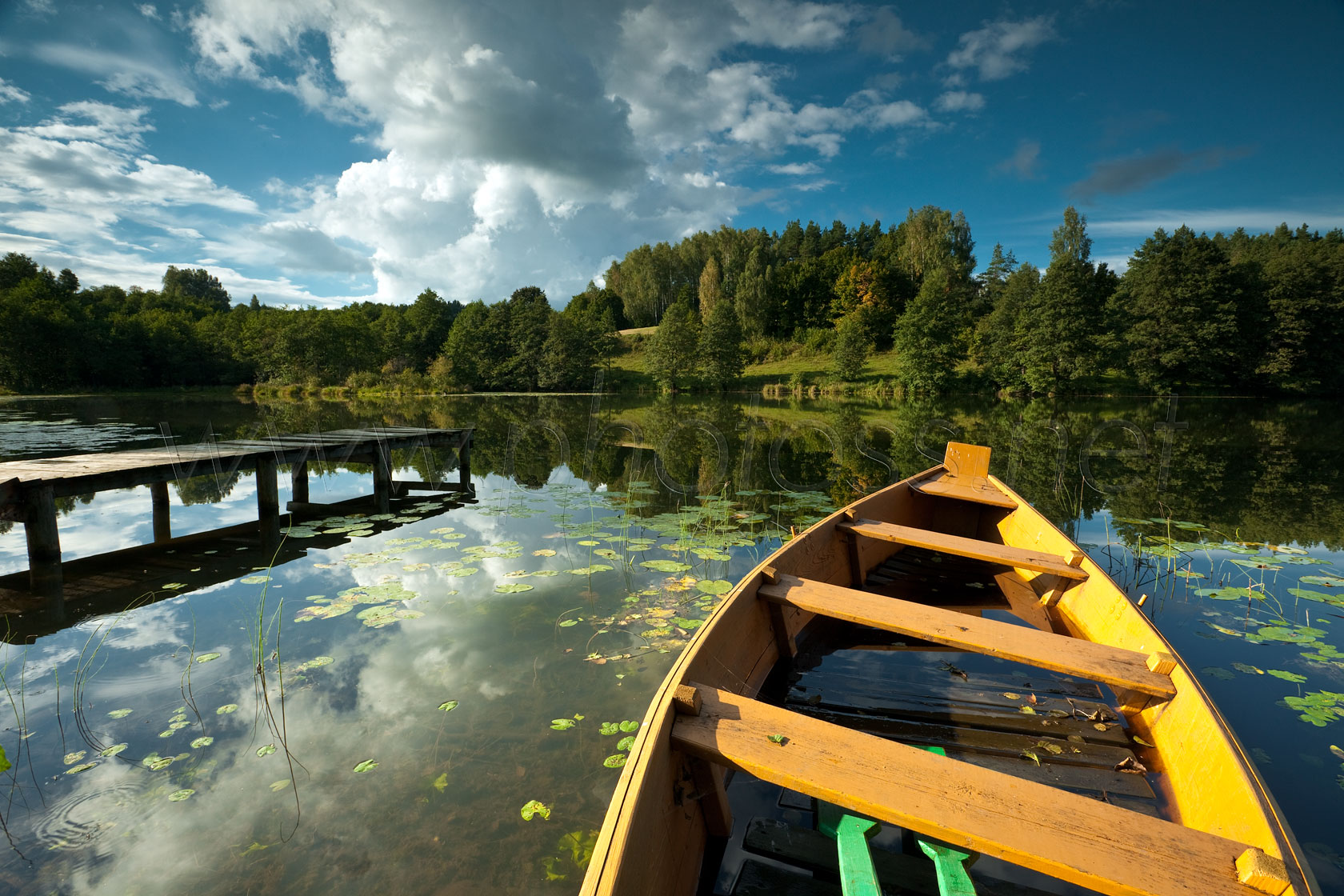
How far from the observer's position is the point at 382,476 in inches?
323

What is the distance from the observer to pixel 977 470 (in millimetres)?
6570

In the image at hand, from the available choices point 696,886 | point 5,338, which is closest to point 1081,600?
point 696,886

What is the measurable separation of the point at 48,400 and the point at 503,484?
35868 millimetres

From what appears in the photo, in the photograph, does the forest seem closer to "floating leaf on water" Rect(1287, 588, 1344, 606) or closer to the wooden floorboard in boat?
"floating leaf on water" Rect(1287, 588, 1344, 606)

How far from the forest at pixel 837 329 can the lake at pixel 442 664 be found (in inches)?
1225

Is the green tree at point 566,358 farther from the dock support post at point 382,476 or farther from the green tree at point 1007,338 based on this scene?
the dock support post at point 382,476

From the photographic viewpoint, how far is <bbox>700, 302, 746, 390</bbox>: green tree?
43312 mm

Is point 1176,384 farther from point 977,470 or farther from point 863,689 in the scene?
point 863,689

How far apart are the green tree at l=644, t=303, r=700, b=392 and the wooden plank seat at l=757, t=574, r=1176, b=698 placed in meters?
40.7

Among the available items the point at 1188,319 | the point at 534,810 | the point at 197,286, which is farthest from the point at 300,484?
the point at 197,286

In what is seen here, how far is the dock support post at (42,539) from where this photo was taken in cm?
505

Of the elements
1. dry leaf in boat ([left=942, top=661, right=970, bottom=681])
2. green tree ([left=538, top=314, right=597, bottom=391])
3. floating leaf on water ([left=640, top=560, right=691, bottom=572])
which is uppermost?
green tree ([left=538, top=314, right=597, bottom=391])

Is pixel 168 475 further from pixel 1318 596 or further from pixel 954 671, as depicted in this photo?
pixel 1318 596

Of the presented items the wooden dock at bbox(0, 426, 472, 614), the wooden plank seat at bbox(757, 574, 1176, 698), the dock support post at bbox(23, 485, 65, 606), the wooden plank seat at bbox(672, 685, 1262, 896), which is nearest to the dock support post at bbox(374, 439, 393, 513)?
the wooden dock at bbox(0, 426, 472, 614)
